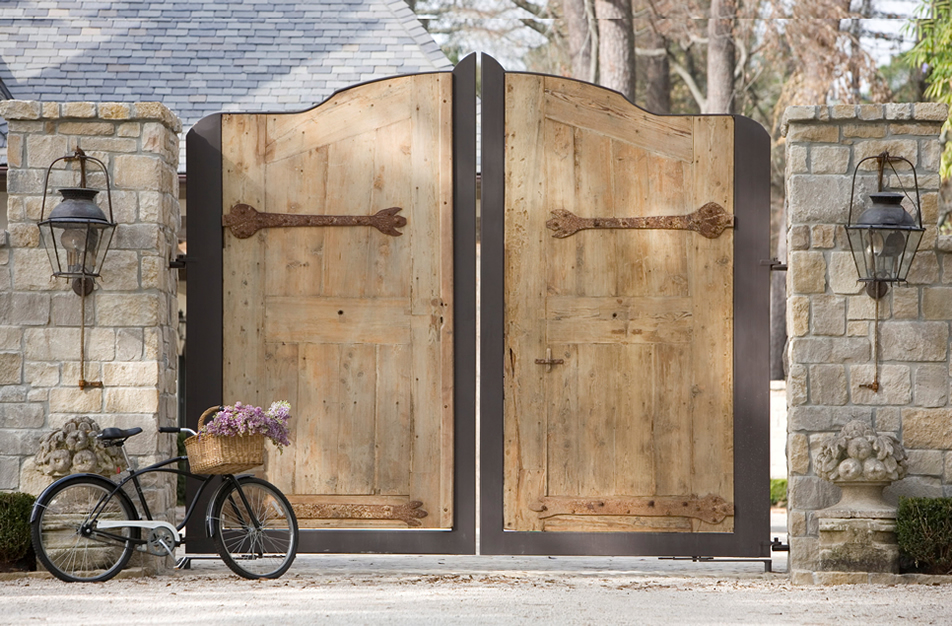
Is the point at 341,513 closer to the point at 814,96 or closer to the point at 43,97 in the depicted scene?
the point at 43,97

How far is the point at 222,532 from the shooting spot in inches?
210

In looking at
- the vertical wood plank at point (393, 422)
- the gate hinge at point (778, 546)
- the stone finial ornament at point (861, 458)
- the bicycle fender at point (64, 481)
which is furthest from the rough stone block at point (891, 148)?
the bicycle fender at point (64, 481)

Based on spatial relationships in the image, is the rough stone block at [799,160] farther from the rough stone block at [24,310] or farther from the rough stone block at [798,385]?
the rough stone block at [24,310]

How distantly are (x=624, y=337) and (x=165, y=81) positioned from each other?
626 cm

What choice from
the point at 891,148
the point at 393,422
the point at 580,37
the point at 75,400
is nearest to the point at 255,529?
the point at 393,422

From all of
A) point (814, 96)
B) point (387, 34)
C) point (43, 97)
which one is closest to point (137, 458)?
point (43, 97)

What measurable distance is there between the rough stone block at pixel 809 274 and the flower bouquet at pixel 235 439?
264 cm

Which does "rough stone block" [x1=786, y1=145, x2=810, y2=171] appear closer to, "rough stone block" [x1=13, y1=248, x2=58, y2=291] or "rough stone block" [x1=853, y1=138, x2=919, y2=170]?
"rough stone block" [x1=853, y1=138, x2=919, y2=170]

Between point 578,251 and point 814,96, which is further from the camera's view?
point 814,96

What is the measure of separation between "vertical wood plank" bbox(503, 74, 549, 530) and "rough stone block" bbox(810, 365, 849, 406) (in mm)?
1375

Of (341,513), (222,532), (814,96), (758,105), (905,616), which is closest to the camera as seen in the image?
(905,616)

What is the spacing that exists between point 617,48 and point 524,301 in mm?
9383

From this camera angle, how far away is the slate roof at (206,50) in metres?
10.0

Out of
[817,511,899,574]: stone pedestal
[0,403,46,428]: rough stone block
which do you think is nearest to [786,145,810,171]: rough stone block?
[817,511,899,574]: stone pedestal
